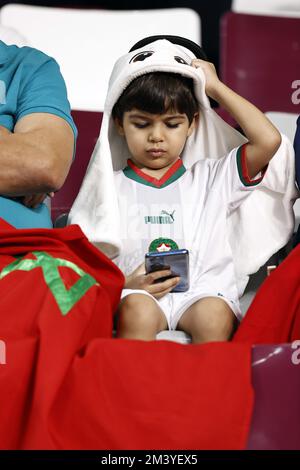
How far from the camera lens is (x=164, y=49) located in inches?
56.9

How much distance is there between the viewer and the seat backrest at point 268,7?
2254 millimetres

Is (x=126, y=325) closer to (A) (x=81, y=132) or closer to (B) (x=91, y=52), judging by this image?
(A) (x=81, y=132)

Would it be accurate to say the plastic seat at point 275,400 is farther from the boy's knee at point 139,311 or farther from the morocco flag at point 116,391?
the boy's knee at point 139,311

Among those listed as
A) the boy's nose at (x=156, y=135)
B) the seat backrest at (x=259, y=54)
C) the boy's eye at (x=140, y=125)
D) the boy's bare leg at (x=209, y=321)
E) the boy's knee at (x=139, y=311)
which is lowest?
the boy's bare leg at (x=209, y=321)

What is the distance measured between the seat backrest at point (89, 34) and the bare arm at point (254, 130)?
71 cm

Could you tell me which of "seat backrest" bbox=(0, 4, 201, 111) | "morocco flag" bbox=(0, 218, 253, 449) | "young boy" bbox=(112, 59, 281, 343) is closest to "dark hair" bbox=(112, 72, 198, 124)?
"young boy" bbox=(112, 59, 281, 343)

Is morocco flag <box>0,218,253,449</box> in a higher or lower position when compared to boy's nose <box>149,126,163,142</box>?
lower

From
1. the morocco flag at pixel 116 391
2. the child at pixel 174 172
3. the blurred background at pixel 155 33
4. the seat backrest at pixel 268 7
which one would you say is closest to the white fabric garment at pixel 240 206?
the child at pixel 174 172

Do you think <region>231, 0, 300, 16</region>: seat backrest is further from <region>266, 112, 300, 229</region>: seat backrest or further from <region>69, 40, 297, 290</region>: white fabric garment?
<region>69, 40, 297, 290</region>: white fabric garment

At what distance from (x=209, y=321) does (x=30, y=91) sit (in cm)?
48

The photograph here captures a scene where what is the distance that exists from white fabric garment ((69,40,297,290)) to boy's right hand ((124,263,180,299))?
3.0 inches

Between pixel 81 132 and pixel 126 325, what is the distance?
632 mm

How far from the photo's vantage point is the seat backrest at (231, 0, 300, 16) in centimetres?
225

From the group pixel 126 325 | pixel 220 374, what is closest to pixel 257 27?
pixel 126 325
